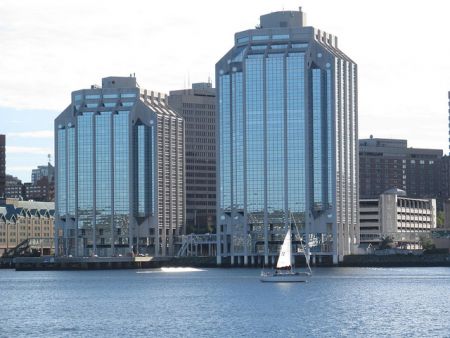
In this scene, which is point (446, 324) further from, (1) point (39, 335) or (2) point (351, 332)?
(1) point (39, 335)

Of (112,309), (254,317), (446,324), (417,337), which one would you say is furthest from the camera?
(112,309)

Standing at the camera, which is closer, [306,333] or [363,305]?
[306,333]

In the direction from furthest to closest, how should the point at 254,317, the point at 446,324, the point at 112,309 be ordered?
the point at 112,309 < the point at 254,317 < the point at 446,324

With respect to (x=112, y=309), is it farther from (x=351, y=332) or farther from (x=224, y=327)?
(x=351, y=332)

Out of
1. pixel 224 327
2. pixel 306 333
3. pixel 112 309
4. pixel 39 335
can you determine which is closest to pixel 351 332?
pixel 306 333

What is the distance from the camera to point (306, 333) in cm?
15425

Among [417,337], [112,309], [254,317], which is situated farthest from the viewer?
[112,309]

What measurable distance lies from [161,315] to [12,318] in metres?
19.8

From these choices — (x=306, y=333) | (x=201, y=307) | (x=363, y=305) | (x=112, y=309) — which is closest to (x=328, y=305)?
(x=363, y=305)

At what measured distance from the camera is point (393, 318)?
173000 millimetres

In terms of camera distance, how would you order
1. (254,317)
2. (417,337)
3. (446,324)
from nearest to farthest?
(417,337) → (446,324) → (254,317)

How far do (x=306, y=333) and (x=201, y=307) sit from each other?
45436 mm

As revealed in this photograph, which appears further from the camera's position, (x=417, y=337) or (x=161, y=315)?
(x=161, y=315)

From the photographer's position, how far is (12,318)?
182 meters
